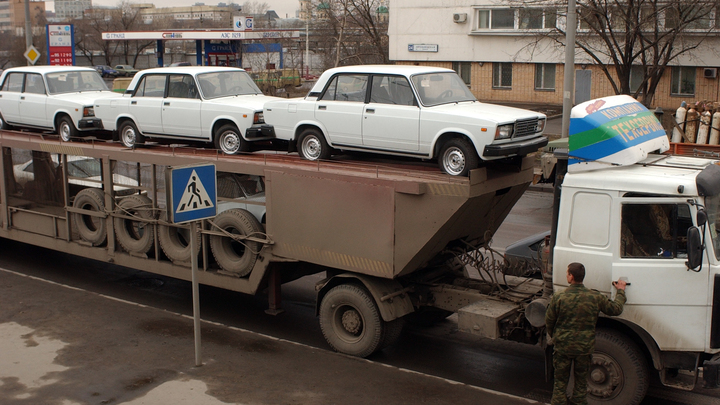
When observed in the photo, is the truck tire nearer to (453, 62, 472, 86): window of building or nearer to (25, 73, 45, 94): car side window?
(25, 73, 45, 94): car side window

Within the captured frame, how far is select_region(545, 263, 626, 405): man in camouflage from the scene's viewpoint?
5.56 meters

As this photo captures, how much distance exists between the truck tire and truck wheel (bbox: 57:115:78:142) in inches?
175

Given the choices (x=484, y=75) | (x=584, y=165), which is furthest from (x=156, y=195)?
(x=484, y=75)

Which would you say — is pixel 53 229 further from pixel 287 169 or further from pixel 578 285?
pixel 578 285

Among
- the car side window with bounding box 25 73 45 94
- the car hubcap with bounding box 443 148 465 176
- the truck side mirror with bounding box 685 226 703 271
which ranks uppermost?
the car side window with bounding box 25 73 45 94

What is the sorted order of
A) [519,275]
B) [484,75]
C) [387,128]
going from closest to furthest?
[519,275] → [387,128] → [484,75]

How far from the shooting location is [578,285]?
5613 mm

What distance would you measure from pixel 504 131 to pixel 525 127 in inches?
18.4

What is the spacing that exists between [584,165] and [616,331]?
1.43m

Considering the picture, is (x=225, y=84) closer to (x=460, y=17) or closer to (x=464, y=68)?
(x=460, y=17)

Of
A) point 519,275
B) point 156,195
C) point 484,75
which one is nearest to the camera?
point 519,275

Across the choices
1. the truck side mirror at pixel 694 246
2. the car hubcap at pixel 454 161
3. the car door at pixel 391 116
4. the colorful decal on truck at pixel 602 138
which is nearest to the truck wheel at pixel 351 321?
the car hubcap at pixel 454 161

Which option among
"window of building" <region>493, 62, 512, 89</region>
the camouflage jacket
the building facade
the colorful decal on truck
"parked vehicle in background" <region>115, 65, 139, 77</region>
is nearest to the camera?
the camouflage jacket

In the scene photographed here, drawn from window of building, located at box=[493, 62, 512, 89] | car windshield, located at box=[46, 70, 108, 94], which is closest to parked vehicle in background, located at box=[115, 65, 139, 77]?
window of building, located at box=[493, 62, 512, 89]
